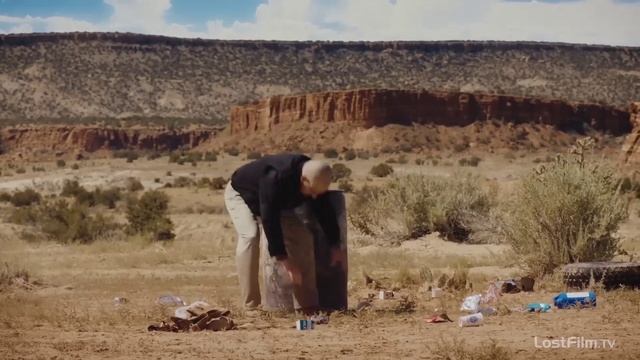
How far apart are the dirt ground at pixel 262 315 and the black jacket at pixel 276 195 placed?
80cm

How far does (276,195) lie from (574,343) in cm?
301

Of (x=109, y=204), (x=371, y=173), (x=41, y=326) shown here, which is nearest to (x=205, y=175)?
(x=371, y=173)

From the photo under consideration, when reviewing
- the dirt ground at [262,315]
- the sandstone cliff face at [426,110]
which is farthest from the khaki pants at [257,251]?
the sandstone cliff face at [426,110]

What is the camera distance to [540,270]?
40.6 feet

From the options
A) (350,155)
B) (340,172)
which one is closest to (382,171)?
(340,172)

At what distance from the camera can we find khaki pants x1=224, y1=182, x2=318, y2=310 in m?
9.58

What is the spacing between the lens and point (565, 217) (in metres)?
12.6

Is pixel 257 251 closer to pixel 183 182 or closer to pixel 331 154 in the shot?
pixel 183 182

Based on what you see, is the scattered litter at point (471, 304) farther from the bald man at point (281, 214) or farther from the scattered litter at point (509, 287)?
the bald man at point (281, 214)

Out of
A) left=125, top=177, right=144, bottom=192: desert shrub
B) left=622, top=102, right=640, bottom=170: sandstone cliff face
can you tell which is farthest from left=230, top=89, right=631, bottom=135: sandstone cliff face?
left=622, top=102, right=640, bottom=170: sandstone cliff face

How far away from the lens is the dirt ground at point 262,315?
741 cm

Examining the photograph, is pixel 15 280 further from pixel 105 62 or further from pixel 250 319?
pixel 105 62

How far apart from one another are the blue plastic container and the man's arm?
2.67m

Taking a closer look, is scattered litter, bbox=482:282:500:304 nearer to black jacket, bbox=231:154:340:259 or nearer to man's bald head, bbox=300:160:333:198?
black jacket, bbox=231:154:340:259
